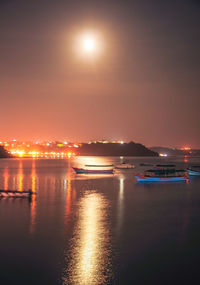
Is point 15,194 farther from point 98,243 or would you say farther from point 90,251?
point 90,251

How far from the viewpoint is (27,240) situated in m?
21.9

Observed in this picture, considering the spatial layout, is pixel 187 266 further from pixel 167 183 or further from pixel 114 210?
pixel 167 183

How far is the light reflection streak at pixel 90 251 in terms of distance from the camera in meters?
15.3

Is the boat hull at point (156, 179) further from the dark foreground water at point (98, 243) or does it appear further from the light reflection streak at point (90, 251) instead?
the light reflection streak at point (90, 251)

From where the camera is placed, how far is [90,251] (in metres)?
19.2

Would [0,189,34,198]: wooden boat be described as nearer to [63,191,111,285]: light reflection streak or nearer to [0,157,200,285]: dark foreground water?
[0,157,200,285]: dark foreground water

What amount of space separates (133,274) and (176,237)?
8.51 meters

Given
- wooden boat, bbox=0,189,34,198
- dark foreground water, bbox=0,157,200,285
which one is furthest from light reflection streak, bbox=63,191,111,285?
wooden boat, bbox=0,189,34,198

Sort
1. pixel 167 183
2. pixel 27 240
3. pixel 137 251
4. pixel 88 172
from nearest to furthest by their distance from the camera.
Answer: pixel 137 251 → pixel 27 240 → pixel 167 183 → pixel 88 172

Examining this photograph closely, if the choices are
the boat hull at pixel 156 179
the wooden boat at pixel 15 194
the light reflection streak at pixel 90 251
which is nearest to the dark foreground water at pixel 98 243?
the light reflection streak at pixel 90 251

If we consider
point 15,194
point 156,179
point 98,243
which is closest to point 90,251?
point 98,243

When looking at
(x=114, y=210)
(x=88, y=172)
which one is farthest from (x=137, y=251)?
(x=88, y=172)

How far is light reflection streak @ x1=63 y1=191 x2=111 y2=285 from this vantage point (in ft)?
50.2

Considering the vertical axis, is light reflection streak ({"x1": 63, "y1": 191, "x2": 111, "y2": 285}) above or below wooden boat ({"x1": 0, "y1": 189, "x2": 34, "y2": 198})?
below
